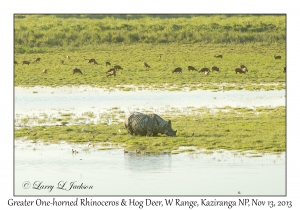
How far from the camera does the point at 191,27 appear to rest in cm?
6309

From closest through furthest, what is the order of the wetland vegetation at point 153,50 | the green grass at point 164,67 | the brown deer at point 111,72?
the green grass at point 164,67 < the wetland vegetation at point 153,50 < the brown deer at point 111,72

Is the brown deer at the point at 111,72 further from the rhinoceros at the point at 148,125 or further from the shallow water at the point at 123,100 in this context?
the rhinoceros at the point at 148,125

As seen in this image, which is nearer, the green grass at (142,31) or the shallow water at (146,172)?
the shallow water at (146,172)

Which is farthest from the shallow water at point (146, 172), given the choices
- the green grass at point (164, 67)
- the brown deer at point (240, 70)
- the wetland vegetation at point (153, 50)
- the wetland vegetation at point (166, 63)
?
the brown deer at point (240, 70)

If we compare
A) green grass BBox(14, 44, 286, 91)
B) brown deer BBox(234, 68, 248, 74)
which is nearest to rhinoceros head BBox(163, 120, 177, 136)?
green grass BBox(14, 44, 286, 91)

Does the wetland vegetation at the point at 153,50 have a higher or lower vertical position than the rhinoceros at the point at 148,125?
higher

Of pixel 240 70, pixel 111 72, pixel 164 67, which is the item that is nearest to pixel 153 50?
pixel 164 67

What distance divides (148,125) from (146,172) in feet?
13.0

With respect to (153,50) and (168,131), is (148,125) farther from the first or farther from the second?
(153,50)

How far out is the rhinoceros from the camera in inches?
777

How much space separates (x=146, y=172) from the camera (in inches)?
627

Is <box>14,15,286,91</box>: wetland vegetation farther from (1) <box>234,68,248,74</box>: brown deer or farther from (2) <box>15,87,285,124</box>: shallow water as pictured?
(2) <box>15,87,285,124</box>: shallow water

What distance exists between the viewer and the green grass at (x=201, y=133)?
61.2 feet

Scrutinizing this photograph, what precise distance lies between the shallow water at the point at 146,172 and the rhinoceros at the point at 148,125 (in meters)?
1.48
